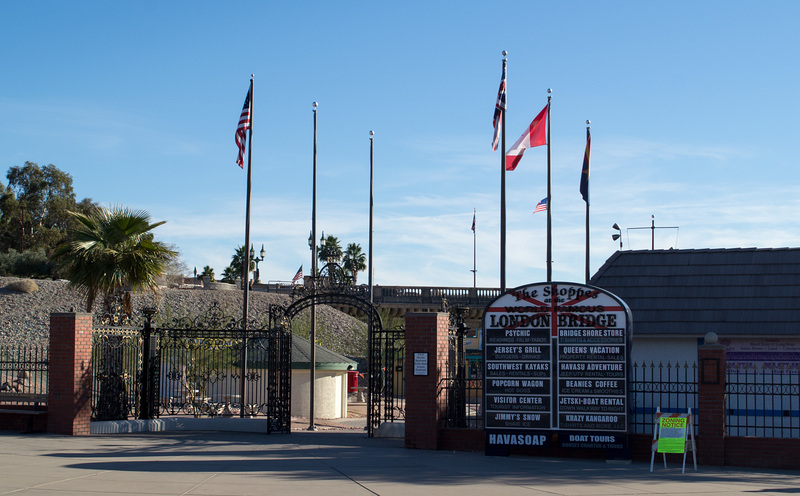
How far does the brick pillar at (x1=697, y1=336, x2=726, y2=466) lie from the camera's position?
13.8m

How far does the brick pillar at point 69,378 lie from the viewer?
17.1m

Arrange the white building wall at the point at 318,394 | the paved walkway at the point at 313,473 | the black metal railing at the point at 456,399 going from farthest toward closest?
the white building wall at the point at 318,394, the black metal railing at the point at 456,399, the paved walkway at the point at 313,473

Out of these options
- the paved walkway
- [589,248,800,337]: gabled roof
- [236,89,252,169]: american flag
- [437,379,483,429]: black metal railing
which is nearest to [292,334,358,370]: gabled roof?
[236,89,252,169]: american flag

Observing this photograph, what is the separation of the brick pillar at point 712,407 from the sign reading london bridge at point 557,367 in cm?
130

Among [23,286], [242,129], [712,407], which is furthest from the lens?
[23,286]

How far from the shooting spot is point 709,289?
56.7ft

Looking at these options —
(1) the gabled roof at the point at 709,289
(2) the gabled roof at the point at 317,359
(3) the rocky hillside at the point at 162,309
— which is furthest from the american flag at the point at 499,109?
(3) the rocky hillside at the point at 162,309

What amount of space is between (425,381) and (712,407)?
5.28 m

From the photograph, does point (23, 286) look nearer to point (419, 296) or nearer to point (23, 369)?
point (419, 296)

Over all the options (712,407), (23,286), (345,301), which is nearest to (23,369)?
(345,301)

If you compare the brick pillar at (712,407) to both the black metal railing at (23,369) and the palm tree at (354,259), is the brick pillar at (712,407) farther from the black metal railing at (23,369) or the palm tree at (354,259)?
the palm tree at (354,259)

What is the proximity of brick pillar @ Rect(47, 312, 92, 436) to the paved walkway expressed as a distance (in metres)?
0.70

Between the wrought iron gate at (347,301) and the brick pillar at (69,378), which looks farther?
the wrought iron gate at (347,301)

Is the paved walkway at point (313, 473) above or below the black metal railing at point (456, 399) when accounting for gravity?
below
